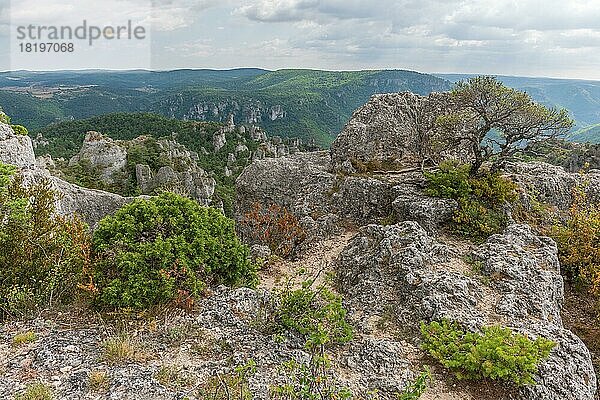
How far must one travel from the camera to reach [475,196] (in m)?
13.8

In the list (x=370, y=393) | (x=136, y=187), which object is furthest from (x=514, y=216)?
(x=136, y=187)

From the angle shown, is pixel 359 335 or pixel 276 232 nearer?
pixel 359 335

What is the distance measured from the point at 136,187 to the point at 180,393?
1933 inches

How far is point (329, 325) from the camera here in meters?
7.70

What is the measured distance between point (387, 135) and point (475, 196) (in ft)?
21.5

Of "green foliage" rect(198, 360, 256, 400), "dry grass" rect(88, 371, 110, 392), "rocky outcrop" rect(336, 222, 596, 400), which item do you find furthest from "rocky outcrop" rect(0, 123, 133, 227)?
"rocky outcrop" rect(336, 222, 596, 400)

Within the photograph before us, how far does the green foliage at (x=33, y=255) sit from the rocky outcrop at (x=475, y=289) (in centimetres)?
549

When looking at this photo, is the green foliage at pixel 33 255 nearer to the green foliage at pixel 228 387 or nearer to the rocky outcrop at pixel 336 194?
the green foliage at pixel 228 387

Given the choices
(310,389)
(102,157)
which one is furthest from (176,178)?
(310,389)

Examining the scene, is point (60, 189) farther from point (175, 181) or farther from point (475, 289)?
point (175, 181)

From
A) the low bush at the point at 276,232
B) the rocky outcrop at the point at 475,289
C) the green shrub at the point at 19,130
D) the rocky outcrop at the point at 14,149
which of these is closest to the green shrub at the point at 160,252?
the rocky outcrop at the point at 475,289

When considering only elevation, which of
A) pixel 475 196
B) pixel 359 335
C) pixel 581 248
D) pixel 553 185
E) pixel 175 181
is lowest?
pixel 175 181

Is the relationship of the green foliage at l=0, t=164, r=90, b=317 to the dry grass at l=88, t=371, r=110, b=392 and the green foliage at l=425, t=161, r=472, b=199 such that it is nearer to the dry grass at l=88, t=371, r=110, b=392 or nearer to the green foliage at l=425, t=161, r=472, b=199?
the dry grass at l=88, t=371, r=110, b=392

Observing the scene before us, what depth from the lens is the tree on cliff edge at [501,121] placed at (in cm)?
1373
